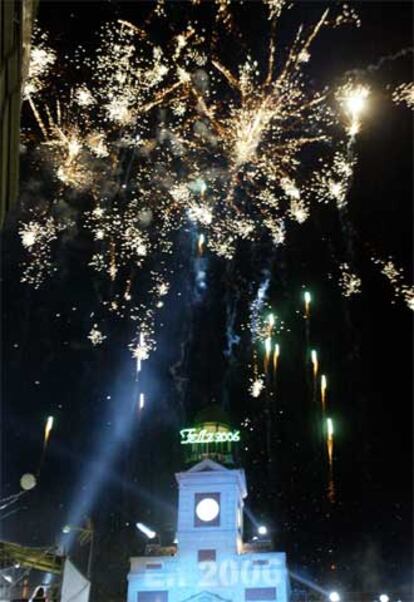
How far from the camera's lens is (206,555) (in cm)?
4616

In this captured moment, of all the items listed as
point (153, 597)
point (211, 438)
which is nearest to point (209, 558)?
point (153, 597)

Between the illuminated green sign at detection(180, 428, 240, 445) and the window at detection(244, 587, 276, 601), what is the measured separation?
11.2 metres

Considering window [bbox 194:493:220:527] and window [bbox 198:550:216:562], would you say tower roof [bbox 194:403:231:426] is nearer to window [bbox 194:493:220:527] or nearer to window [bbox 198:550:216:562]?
window [bbox 194:493:220:527]

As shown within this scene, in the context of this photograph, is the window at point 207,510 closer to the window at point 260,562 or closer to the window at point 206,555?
the window at point 206,555

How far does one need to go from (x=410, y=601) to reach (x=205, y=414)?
1919cm

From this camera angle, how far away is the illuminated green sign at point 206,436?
51.8 m

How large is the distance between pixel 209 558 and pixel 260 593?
418cm

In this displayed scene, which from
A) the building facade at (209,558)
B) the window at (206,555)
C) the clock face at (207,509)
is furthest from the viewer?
the clock face at (207,509)

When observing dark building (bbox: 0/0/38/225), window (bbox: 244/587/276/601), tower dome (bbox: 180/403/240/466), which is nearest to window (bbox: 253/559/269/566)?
window (bbox: 244/587/276/601)

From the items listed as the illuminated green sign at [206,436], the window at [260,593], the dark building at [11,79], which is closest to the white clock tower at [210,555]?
the window at [260,593]

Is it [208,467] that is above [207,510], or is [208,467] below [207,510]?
above

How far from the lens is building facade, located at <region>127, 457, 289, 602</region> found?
43.9m

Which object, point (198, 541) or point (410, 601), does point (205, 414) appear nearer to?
point (198, 541)

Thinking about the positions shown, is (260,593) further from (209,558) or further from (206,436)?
(206,436)
